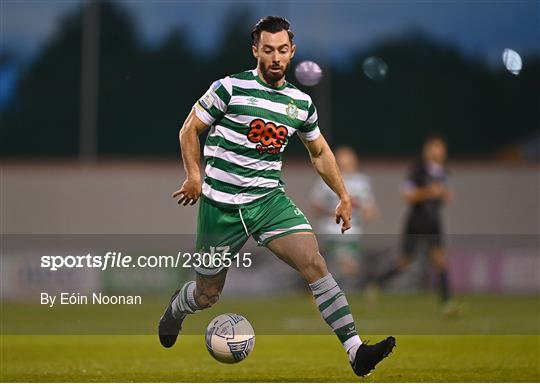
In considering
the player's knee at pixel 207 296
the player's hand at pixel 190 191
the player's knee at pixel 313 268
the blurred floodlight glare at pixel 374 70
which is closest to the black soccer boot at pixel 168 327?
the player's knee at pixel 207 296

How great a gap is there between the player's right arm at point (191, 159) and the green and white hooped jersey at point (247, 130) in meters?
0.07

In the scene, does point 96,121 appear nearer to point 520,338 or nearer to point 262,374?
point 520,338

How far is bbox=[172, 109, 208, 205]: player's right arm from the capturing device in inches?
304

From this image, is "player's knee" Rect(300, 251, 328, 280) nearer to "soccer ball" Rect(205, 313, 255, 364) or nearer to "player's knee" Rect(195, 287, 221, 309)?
"soccer ball" Rect(205, 313, 255, 364)

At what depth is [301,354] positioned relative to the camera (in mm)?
10930

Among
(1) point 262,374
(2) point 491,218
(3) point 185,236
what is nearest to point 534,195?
(2) point 491,218

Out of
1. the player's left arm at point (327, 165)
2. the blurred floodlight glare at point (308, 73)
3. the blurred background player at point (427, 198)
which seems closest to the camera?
the player's left arm at point (327, 165)

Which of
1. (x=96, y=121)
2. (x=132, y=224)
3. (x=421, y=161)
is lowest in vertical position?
(x=132, y=224)

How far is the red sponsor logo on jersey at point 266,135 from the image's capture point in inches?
319

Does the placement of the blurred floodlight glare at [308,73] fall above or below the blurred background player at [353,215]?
above

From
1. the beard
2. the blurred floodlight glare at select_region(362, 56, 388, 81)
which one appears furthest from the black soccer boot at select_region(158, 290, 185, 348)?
the blurred floodlight glare at select_region(362, 56, 388, 81)

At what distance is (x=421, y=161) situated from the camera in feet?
53.6

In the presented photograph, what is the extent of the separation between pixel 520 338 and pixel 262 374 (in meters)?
4.17

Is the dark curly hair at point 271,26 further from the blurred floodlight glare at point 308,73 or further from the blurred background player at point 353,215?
the blurred background player at point 353,215
